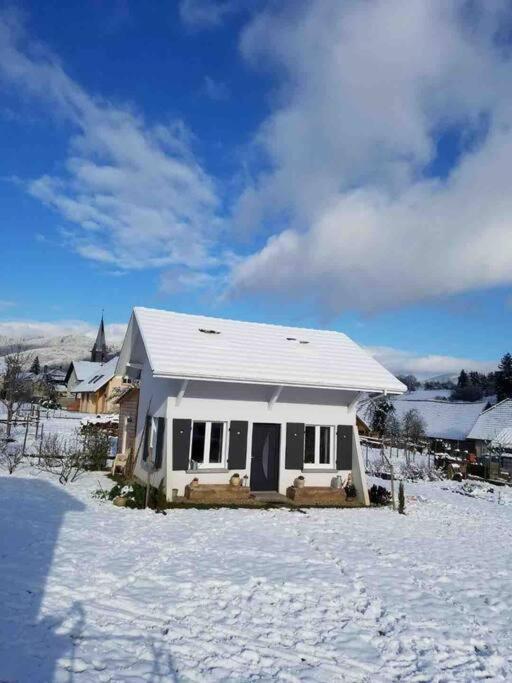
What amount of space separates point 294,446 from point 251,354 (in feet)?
9.39

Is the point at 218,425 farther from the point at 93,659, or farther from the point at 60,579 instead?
the point at 93,659

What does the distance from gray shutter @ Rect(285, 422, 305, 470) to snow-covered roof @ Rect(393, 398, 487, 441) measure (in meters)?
29.8

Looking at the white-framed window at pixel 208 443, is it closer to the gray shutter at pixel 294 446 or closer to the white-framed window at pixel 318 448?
the gray shutter at pixel 294 446

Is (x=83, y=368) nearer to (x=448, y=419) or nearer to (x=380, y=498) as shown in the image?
(x=448, y=419)

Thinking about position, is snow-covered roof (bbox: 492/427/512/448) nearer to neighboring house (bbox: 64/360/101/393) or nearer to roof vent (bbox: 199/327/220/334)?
roof vent (bbox: 199/327/220/334)

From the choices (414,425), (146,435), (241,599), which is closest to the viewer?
(241,599)

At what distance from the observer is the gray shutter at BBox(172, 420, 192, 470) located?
12.3 m

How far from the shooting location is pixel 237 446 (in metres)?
13.0

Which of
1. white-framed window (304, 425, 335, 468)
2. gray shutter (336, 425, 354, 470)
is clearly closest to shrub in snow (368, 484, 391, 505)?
gray shutter (336, 425, 354, 470)

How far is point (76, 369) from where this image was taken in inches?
2505

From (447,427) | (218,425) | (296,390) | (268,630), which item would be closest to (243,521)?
(218,425)

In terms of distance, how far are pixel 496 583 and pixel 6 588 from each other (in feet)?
23.3

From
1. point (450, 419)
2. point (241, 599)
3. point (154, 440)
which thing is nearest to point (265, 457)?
point (154, 440)

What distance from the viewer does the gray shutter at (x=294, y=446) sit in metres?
13.7
